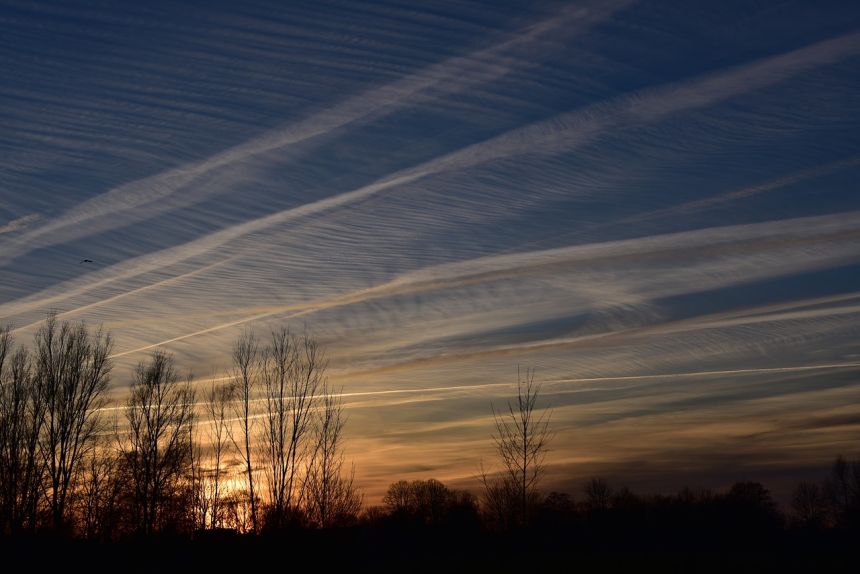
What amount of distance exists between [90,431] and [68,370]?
12.4 ft

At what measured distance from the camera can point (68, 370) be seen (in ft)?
151

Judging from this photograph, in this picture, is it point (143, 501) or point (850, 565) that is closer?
point (850, 565)

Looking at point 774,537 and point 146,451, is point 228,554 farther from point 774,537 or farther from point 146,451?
point 774,537

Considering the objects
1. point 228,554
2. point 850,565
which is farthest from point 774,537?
point 228,554

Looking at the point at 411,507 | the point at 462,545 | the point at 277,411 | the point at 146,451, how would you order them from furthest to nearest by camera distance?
the point at 411,507 < the point at 146,451 < the point at 462,545 < the point at 277,411

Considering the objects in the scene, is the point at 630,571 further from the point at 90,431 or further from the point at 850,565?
the point at 90,431

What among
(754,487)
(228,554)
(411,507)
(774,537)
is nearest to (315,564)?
(228,554)

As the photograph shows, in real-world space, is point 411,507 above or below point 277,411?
below

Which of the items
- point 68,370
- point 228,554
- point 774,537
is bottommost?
point 774,537

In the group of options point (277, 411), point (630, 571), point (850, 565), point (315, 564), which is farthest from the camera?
point (277, 411)

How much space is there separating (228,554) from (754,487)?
74.6 meters

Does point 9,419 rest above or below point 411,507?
above

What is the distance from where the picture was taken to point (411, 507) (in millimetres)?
86750

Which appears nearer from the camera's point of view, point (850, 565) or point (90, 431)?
point (850, 565)
